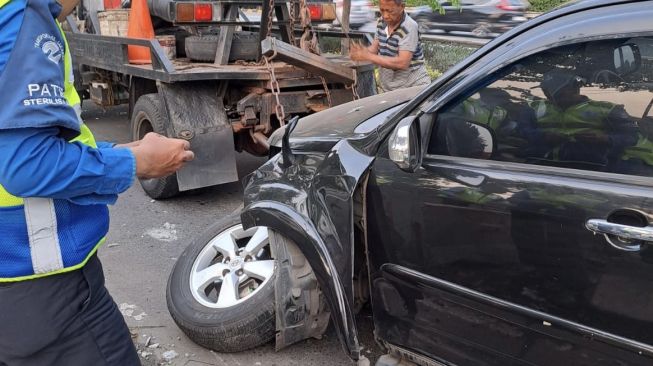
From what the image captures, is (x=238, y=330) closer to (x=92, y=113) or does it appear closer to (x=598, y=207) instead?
(x=598, y=207)

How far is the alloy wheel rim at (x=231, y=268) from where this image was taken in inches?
122

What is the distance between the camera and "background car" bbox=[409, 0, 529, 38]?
39.0ft

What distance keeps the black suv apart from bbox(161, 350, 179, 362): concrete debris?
24.0 inches

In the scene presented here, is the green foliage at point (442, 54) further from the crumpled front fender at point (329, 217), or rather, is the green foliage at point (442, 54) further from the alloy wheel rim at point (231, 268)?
the crumpled front fender at point (329, 217)

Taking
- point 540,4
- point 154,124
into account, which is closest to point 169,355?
point 154,124

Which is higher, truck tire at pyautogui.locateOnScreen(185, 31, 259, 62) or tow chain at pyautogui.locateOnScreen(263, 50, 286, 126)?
truck tire at pyautogui.locateOnScreen(185, 31, 259, 62)

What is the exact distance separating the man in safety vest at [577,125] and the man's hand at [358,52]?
3379 mm

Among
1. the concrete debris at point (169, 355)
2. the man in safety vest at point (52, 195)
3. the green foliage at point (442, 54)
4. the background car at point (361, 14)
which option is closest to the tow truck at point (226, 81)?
the concrete debris at point (169, 355)

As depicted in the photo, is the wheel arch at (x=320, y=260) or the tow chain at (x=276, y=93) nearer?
the wheel arch at (x=320, y=260)

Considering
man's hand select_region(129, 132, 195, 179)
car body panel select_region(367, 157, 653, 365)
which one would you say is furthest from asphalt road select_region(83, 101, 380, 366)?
man's hand select_region(129, 132, 195, 179)

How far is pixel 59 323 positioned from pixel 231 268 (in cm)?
156

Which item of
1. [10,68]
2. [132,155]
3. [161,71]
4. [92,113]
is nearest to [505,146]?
[132,155]

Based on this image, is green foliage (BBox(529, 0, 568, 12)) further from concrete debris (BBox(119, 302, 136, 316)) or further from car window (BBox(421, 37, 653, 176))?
car window (BBox(421, 37, 653, 176))

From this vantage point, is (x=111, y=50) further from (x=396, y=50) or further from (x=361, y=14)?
(x=361, y=14)
